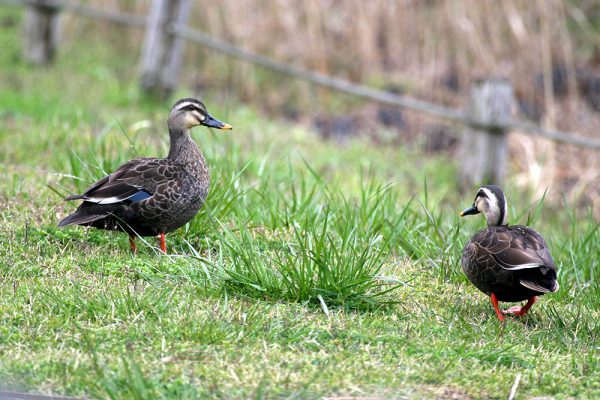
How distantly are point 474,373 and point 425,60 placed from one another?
8.29 m

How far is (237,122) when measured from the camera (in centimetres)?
1025

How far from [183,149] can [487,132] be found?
4.35 m

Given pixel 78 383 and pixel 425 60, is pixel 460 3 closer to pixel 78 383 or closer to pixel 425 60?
pixel 425 60

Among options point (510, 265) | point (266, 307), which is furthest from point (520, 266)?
point (266, 307)

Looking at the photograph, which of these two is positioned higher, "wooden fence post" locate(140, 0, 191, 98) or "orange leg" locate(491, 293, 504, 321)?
"wooden fence post" locate(140, 0, 191, 98)

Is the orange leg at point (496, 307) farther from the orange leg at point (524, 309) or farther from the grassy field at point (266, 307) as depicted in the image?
the orange leg at point (524, 309)

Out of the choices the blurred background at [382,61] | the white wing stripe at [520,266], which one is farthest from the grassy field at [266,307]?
the blurred background at [382,61]

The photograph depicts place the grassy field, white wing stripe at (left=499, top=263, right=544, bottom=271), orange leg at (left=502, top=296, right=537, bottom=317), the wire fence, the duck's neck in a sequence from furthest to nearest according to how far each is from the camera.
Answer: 1. the wire fence
2. the duck's neck
3. orange leg at (left=502, top=296, right=537, bottom=317)
4. white wing stripe at (left=499, top=263, right=544, bottom=271)
5. the grassy field

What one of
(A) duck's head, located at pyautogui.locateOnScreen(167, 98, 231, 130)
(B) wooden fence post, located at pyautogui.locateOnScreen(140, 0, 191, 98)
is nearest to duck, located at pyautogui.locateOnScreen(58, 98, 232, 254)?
(A) duck's head, located at pyautogui.locateOnScreen(167, 98, 231, 130)

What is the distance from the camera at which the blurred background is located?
1159cm

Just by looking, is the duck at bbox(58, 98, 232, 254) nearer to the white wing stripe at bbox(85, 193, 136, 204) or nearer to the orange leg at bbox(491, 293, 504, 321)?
the white wing stripe at bbox(85, 193, 136, 204)

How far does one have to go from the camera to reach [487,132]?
903 cm

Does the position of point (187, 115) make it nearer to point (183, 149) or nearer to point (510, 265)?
point (183, 149)

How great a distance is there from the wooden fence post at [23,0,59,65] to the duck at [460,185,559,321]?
27.3 feet
